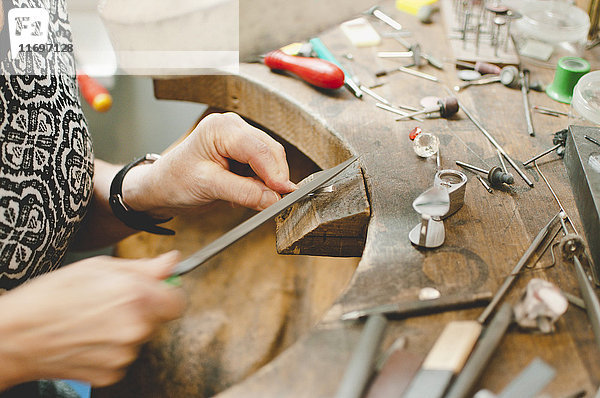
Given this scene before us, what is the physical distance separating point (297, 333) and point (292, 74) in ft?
2.09

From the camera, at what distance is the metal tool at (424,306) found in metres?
0.64

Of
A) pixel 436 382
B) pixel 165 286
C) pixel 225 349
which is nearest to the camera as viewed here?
pixel 436 382

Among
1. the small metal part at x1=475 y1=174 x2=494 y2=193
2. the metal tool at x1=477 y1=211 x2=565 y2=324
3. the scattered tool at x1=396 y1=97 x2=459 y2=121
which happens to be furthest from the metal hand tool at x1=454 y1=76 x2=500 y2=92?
the metal tool at x1=477 y1=211 x2=565 y2=324

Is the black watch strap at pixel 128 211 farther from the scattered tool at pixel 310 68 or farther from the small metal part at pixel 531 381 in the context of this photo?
the small metal part at pixel 531 381

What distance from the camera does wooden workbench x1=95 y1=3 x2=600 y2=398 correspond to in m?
0.60

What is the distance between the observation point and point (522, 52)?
1.29 metres

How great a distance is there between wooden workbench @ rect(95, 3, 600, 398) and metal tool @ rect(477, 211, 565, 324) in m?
0.01

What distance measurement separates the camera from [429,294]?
0.67 meters

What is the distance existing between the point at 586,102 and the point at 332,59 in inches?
21.2

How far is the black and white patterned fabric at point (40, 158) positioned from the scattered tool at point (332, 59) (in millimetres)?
547

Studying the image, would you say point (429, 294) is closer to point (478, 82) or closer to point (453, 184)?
point (453, 184)

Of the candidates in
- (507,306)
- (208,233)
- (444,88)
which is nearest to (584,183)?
(507,306)

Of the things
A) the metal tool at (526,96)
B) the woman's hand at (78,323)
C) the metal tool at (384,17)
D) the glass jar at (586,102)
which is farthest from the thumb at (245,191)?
the metal tool at (384,17)

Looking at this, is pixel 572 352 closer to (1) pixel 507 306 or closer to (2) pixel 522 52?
(1) pixel 507 306
